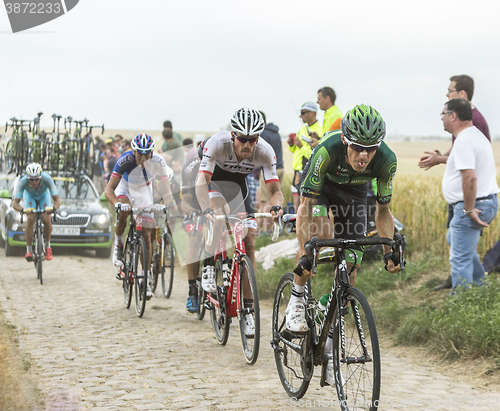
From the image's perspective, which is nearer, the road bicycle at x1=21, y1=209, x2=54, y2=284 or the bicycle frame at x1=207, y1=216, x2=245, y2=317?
the bicycle frame at x1=207, y1=216, x2=245, y2=317

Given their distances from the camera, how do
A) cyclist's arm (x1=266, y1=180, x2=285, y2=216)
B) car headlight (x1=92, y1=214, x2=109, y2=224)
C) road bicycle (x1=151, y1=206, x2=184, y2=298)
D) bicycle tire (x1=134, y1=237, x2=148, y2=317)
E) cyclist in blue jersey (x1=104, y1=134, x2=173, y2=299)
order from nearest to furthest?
1. cyclist's arm (x1=266, y1=180, x2=285, y2=216)
2. bicycle tire (x1=134, y1=237, x2=148, y2=317)
3. cyclist in blue jersey (x1=104, y1=134, x2=173, y2=299)
4. road bicycle (x1=151, y1=206, x2=184, y2=298)
5. car headlight (x1=92, y1=214, x2=109, y2=224)

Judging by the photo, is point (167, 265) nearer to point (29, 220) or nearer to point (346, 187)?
point (29, 220)

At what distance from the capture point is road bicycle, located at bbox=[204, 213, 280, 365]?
19.5 ft

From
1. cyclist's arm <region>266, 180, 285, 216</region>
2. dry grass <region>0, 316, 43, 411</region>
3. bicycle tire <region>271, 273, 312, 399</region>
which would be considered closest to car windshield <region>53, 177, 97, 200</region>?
dry grass <region>0, 316, 43, 411</region>

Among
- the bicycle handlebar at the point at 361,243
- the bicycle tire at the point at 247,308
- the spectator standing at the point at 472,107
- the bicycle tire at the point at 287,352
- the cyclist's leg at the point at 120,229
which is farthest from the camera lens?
the cyclist's leg at the point at 120,229

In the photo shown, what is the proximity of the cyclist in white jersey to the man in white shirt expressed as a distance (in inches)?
80.9

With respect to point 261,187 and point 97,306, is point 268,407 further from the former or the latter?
point 261,187

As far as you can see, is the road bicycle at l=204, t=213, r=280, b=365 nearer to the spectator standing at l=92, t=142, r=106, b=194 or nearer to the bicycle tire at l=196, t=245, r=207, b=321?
the bicycle tire at l=196, t=245, r=207, b=321

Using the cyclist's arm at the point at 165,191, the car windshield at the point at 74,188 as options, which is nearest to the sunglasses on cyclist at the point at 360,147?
the cyclist's arm at the point at 165,191

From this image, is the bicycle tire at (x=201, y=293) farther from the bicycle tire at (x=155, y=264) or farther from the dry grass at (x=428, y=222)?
the dry grass at (x=428, y=222)

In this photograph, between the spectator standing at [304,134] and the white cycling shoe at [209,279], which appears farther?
the spectator standing at [304,134]

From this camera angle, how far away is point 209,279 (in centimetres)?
710

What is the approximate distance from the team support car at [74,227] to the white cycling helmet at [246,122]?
804cm

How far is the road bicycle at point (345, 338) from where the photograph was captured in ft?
13.1
